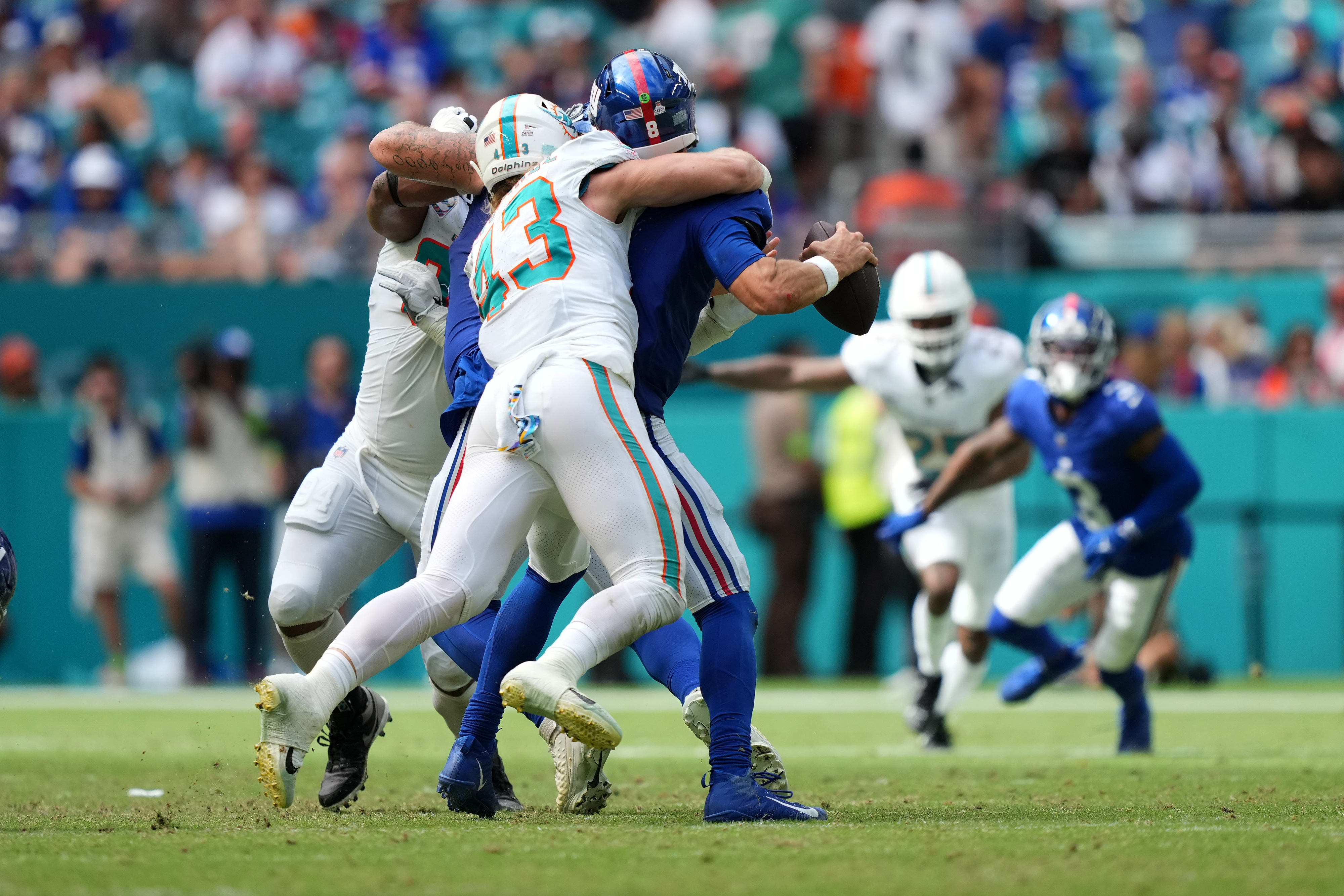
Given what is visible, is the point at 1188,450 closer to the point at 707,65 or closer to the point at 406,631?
the point at 707,65

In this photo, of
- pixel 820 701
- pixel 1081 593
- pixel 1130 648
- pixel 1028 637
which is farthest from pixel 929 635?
pixel 820 701

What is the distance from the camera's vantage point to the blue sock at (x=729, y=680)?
189 inches

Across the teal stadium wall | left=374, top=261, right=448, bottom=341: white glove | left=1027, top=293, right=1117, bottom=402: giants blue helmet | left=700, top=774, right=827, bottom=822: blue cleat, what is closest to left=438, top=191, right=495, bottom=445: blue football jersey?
left=374, top=261, right=448, bottom=341: white glove

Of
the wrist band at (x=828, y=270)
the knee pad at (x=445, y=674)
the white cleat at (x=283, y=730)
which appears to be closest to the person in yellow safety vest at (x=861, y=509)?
the knee pad at (x=445, y=674)

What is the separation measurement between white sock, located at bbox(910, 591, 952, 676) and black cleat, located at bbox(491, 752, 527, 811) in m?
3.29

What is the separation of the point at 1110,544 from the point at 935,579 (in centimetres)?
110

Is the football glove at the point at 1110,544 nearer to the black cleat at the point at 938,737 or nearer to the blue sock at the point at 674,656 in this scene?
the black cleat at the point at 938,737

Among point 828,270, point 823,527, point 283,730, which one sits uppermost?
point 828,270

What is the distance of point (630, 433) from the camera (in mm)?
4629

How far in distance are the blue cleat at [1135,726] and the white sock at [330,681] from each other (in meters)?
4.25

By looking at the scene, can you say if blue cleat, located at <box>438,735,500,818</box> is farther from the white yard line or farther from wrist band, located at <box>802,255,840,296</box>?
the white yard line

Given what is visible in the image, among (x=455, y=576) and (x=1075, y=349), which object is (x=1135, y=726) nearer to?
(x=1075, y=349)

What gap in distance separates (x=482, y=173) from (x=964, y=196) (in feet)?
30.1

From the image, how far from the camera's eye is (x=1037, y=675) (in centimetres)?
807
